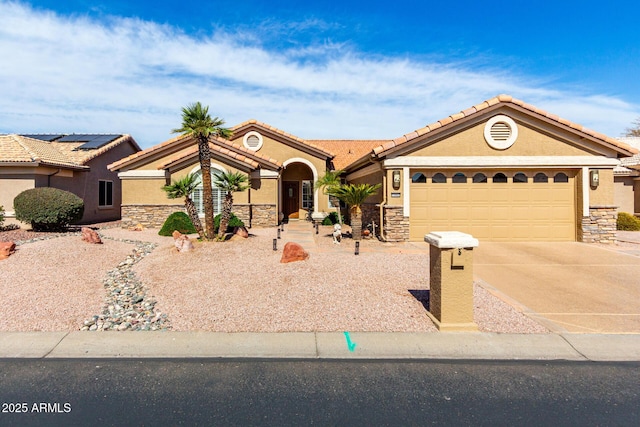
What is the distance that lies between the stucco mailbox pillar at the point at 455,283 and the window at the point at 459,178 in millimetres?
8902

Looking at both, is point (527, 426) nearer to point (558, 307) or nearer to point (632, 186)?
point (558, 307)

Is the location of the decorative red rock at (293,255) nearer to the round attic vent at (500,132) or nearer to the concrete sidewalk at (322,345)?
the concrete sidewalk at (322,345)

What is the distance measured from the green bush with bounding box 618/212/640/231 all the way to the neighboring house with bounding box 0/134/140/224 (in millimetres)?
28963

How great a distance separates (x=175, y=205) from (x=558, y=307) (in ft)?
55.3

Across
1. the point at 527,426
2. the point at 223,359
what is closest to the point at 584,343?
the point at 527,426

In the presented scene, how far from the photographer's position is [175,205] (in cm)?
1816

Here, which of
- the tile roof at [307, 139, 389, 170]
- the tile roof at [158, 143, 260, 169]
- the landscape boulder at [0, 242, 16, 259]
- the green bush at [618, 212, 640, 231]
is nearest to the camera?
the landscape boulder at [0, 242, 16, 259]

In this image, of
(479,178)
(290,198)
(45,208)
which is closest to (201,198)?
(45,208)

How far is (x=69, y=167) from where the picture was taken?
18844mm

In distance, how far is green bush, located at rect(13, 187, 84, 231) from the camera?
13.6m

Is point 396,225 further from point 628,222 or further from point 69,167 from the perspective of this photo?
point 69,167

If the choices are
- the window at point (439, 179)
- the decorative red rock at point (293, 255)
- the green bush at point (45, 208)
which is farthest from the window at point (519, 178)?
the green bush at point (45, 208)

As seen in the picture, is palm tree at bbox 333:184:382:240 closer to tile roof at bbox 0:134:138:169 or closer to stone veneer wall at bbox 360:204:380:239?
stone veneer wall at bbox 360:204:380:239

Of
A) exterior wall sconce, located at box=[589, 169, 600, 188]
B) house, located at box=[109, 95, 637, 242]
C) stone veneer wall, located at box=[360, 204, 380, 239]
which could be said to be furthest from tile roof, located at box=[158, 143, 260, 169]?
exterior wall sconce, located at box=[589, 169, 600, 188]
